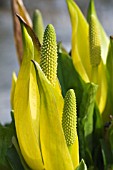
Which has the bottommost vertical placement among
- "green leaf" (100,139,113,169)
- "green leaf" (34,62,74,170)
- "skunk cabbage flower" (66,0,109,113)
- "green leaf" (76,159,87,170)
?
"green leaf" (100,139,113,169)

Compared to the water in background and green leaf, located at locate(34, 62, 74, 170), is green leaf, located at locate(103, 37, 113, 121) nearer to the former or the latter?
green leaf, located at locate(34, 62, 74, 170)

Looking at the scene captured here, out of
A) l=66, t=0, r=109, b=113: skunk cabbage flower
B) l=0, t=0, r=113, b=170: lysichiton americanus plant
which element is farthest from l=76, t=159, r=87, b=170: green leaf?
l=66, t=0, r=109, b=113: skunk cabbage flower

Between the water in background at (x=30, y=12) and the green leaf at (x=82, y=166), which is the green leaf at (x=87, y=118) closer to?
the green leaf at (x=82, y=166)

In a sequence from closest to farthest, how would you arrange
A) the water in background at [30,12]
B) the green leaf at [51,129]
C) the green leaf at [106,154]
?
1. the green leaf at [51,129]
2. the green leaf at [106,154]
3. the water in background at [30,12]

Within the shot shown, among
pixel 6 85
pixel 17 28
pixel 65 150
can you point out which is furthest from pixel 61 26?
pixel 65 150

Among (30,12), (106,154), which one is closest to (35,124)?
(106,154)

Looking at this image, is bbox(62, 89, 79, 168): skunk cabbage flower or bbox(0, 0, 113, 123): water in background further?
bbox(0, 0, 113, 123): water in background

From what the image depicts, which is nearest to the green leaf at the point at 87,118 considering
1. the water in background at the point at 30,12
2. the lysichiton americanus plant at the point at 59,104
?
the lysichiton americanus plant at the point at 59,104
